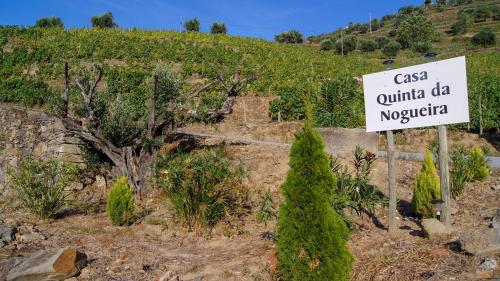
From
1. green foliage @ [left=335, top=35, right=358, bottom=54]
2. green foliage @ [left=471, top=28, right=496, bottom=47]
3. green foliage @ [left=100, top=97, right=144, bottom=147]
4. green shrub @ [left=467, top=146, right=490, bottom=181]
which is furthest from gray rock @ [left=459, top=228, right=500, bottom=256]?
green foliage @ [left=335, top=35, right=358, bottom=54]

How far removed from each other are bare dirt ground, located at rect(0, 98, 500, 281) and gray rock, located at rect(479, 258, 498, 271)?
54mm

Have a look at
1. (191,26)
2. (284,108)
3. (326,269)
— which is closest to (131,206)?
(326,269)

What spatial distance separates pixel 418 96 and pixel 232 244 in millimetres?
3098

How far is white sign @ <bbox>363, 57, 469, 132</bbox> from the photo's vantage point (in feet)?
16.8

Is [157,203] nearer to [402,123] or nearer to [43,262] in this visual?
[43,262]

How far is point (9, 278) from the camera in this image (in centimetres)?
477

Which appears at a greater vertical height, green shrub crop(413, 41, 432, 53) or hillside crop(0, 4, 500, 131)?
green shrub crop(413, 41, 432, 53)

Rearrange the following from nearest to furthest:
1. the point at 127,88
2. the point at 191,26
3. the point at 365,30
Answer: the point at 127,88 < the point at 191,26 < the point at 365,30

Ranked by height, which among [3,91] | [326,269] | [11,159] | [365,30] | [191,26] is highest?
[365,30]

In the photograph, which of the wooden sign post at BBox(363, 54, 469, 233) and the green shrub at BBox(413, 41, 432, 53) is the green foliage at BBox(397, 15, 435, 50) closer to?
the green shrub at BBox(413, 41, 432, 53)

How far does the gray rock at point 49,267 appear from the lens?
474cm

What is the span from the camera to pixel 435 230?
17.0 ft

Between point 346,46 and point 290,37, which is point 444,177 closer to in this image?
point 346,46

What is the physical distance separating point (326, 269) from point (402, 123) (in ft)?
8.39
